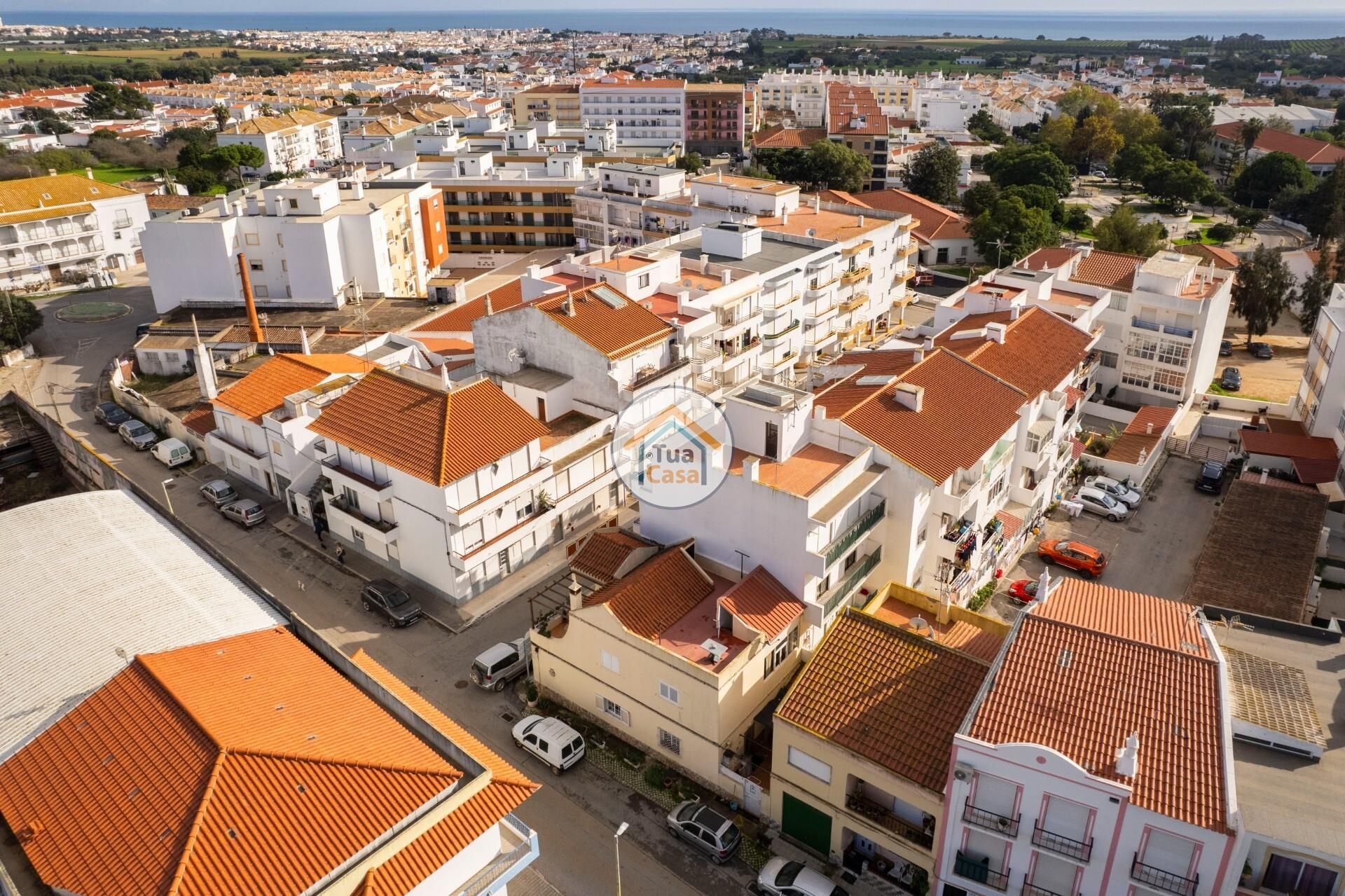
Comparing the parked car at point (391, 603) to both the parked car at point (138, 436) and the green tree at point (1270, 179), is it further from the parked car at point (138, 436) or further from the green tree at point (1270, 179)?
the green tree at point (1270, 179)

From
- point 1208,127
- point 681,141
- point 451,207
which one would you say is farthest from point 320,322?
point 1208,127

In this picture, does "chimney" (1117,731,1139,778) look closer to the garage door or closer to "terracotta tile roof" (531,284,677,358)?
the garage door

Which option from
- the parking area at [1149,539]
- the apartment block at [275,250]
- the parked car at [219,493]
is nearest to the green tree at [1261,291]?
the parking area at [1149,539]

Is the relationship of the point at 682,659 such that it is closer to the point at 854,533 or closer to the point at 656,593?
the point at 656,593

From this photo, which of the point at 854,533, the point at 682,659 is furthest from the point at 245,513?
the point at 854,533

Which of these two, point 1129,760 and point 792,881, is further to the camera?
point 792,881

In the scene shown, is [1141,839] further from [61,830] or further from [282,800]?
[61,830]

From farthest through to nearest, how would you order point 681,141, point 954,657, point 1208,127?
point 681,141 < point 1208,127 < point 954,657
